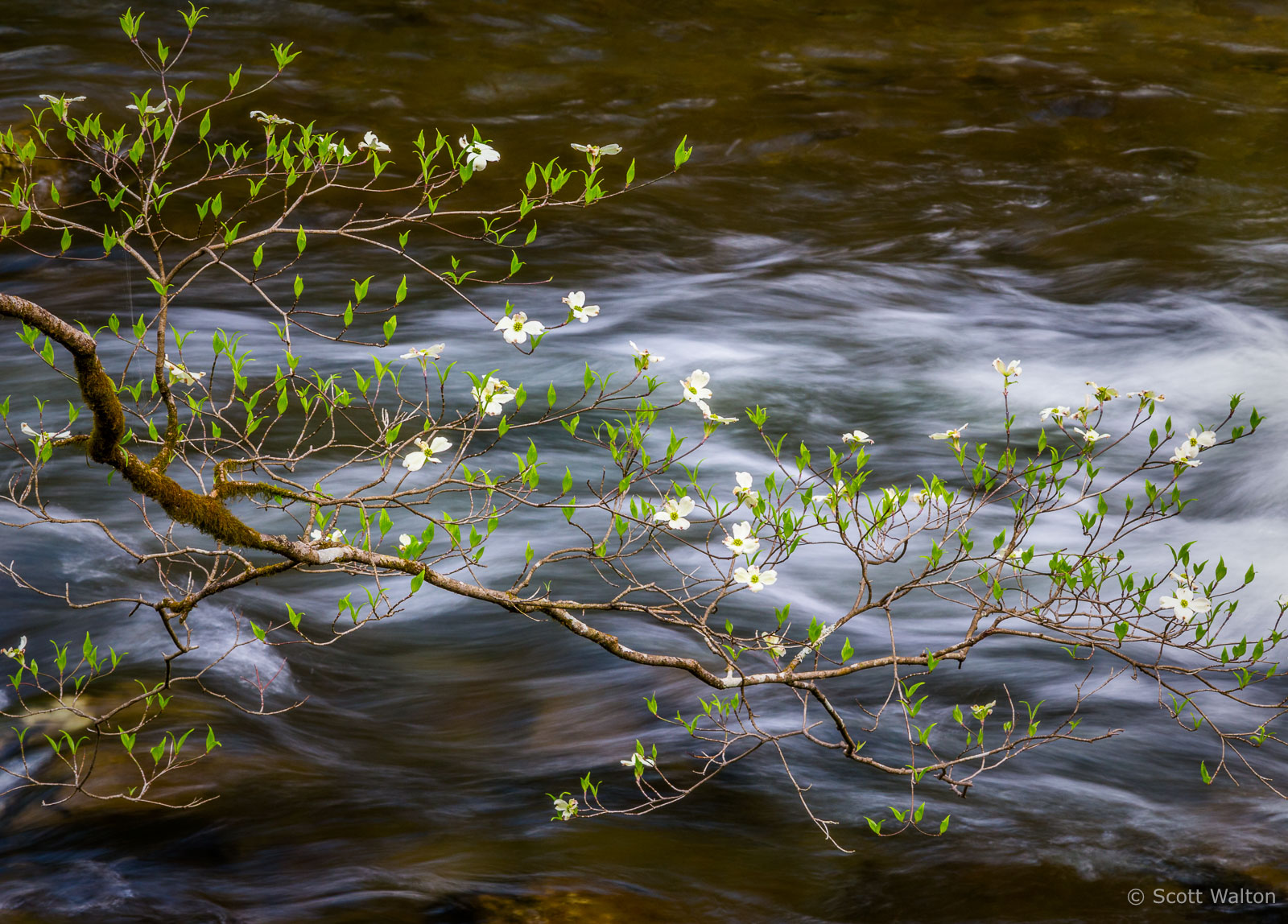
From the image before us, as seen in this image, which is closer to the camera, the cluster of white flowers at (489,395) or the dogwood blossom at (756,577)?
the cluster of white flowers at (489,395)

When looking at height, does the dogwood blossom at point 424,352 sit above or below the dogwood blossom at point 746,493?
above

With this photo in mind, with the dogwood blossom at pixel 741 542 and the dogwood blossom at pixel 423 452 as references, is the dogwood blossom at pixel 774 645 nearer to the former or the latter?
the dogwood blossom at pixel 741 542

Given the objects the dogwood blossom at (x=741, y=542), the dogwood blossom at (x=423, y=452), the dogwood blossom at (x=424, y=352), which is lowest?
the dogwood blossom at (x=741, y=542)

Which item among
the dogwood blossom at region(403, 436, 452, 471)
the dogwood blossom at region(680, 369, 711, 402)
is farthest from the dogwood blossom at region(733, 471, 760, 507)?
the dogwood blossom at region(403, 436, 452, 471)

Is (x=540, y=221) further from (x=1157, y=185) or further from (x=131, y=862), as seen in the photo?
(x=131, y=862)

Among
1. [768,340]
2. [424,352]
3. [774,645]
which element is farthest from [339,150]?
[768,340]

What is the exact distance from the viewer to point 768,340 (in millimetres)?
8234

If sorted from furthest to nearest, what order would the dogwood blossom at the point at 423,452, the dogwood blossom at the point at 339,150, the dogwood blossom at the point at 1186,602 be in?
the dogwood blossom at the point at 1186,602 → the dogwood blossom at the point at 339,150 → the dogwood blossom at the point at 423,452

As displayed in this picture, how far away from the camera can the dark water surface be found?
328cm

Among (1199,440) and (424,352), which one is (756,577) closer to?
(424,352)

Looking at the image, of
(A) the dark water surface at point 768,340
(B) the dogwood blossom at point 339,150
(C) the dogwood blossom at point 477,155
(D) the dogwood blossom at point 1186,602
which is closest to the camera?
(C) the dogwood blossom at point 477,155

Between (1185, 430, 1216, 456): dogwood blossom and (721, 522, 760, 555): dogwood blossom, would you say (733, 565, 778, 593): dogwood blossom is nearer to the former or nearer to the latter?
(721, 522, 760, 555): dogwood blossom

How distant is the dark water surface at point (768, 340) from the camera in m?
3.28

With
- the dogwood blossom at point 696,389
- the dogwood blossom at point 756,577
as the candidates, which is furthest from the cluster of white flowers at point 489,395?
the dogwood blossom at point 756,577
